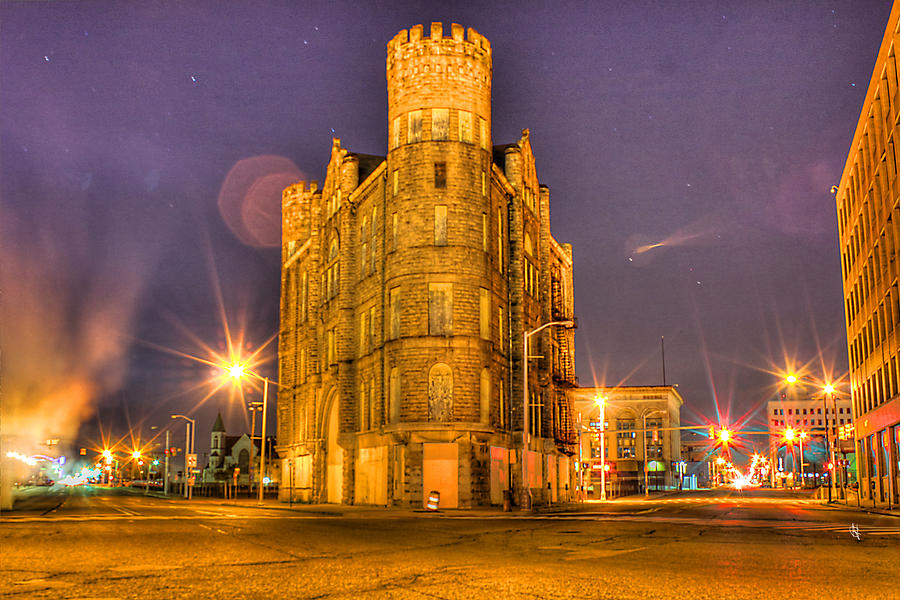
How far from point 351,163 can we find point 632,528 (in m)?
40.7

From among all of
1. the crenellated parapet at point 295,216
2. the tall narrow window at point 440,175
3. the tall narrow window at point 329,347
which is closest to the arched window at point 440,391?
the tall narrow window at point 440,175

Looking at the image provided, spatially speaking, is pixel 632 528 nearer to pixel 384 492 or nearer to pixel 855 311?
pixel 384 492

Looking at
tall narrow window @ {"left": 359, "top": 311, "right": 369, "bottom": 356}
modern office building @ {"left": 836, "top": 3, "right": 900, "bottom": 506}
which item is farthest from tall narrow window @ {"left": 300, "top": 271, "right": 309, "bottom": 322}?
modern office building @ {"left": 836, "top": 3, "right": 900, "bottom": 506}

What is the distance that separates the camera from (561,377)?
64.7 m

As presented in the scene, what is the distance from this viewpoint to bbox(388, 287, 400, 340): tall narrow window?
154 ft

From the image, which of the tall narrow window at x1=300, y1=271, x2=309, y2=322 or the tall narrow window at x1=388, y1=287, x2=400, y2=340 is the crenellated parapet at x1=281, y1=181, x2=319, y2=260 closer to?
the tall narrow window at x1=300, y1=271, x2=309, y2=322

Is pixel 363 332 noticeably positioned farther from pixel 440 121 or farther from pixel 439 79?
pixel 439 79

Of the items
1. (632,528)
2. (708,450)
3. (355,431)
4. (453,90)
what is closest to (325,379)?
(355,431)

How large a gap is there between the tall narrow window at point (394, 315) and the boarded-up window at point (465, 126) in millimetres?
9483

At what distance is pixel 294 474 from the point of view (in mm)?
67625

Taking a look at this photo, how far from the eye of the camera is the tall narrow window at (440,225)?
4591cm

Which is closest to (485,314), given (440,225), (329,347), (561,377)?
(440,225)

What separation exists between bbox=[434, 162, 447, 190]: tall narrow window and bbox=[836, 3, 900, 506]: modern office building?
24.8 meters

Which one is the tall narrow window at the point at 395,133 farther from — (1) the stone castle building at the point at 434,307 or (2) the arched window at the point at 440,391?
(2) the arched window at the point at 440,391
